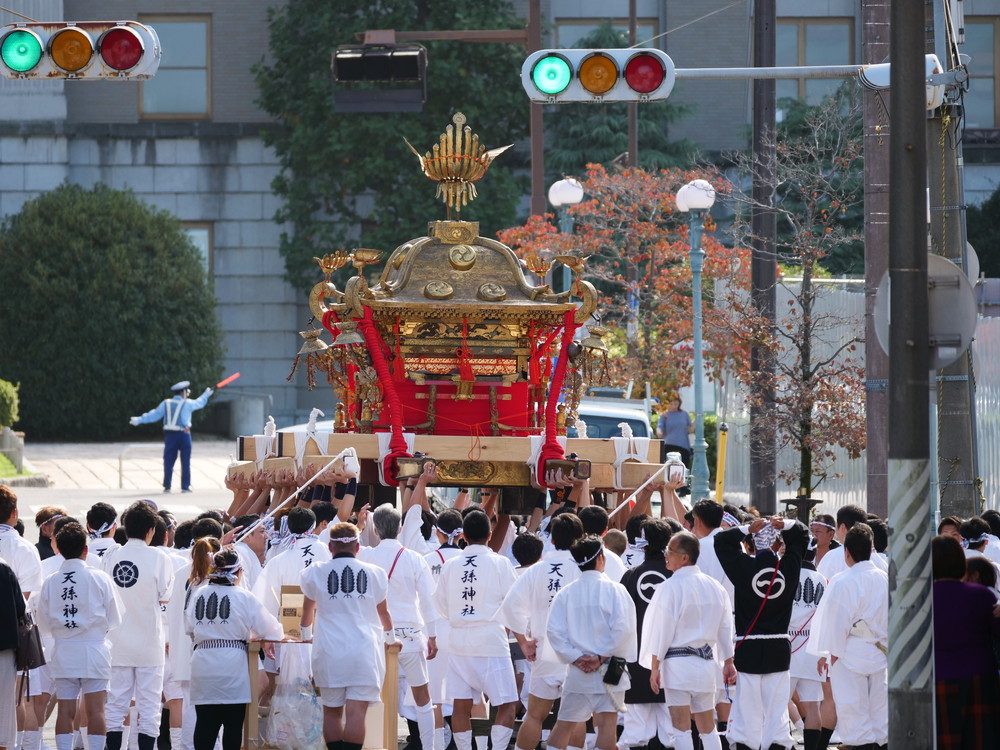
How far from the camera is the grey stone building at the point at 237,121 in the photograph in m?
38.9

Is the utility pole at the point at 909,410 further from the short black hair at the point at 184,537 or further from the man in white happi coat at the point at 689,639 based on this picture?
the short black hair at the point at 184,537

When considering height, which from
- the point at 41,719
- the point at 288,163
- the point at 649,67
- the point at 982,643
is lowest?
the point at 41,719

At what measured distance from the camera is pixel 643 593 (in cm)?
1061

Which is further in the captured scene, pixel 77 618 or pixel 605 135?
pixel 605 135

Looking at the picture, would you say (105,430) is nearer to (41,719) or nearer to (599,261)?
A: (599,261)

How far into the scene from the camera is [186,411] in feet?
89.4

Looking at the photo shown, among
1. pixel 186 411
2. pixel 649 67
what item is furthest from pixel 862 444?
pixel 186 411

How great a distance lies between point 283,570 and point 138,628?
1.00 m

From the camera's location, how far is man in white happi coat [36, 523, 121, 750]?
10305 millimetres

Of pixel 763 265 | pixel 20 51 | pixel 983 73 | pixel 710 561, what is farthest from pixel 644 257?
pixel 20 51

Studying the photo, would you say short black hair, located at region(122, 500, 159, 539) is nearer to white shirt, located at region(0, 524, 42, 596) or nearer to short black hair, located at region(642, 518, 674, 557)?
white shirt, located at region(0, 524, 42, 596)

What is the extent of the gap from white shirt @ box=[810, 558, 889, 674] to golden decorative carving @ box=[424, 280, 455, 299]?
192 inches

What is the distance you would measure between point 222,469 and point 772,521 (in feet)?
67.3

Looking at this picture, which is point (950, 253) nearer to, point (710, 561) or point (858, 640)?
point (710, 561)
